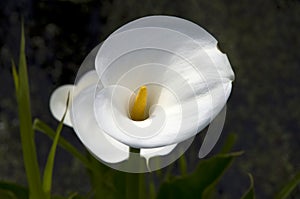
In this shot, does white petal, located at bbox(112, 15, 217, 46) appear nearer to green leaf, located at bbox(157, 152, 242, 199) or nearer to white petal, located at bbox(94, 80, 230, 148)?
white petal, located at bbox(94, 80, 230, 148)

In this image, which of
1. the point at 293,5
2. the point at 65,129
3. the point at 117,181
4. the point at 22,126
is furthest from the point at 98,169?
the point at 293,5

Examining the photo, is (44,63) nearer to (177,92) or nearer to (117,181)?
(117,181)

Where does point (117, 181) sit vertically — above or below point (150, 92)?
below

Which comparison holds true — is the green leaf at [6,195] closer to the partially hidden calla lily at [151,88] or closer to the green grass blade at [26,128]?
the green grass blade at [26,128]

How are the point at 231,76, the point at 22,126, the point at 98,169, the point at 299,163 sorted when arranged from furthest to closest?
1. the point at 299,163
2. the point at 98,169
3. the point at 22,126
4. the point at 231,76

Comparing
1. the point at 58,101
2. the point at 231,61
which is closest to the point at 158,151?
the point at 58,101

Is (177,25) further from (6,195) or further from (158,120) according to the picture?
(6,195)

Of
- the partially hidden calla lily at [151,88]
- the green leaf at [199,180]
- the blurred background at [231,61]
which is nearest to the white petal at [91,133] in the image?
the partially hidden calla lily at [151,88]

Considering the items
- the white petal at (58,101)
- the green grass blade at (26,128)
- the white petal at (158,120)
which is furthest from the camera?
the white petal at (58,101)
